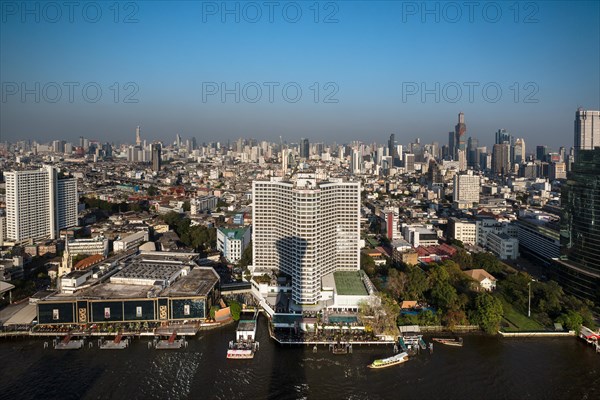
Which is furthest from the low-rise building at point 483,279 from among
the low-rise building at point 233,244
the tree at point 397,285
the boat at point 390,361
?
the low-rise building at point 233,244

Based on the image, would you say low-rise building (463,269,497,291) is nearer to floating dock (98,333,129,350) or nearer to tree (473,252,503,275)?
tree (473,252,503,275)

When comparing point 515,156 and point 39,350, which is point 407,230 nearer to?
point 39,350

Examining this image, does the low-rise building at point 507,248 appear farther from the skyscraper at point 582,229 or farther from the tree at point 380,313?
the tree at point 380,313

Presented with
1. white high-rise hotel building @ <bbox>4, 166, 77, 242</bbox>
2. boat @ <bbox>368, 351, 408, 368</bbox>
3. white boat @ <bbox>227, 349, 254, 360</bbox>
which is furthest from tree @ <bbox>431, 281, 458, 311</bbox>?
white high-rise hotel building @ <bbox>4, 166, 77, 242</bbox>

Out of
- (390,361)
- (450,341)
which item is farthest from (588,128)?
(390,361)

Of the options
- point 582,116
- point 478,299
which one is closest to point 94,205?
point 478,299

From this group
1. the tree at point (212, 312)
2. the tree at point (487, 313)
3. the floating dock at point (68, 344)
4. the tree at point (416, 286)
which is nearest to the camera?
the floating dock at point (68, 344)
